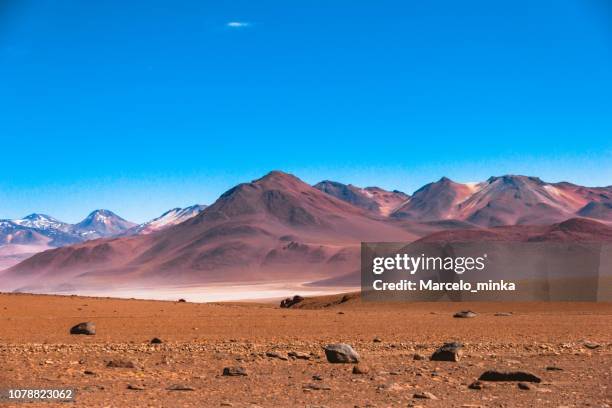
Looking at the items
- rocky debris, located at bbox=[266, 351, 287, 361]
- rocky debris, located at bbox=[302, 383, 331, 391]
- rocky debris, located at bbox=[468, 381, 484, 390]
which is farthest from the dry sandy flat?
rocky debris, located at bbox=[266, 351, 287, 361]

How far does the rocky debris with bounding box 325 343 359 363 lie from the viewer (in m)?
16.4

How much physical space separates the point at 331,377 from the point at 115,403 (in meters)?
4.48

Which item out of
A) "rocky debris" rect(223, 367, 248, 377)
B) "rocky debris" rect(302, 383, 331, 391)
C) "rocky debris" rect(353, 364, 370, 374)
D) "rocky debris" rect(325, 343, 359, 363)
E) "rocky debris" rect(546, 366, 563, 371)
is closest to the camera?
"rocky debris" rect(302, 383, 331, 391)

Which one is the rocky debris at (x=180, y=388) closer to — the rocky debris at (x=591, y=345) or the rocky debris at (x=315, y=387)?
the rocky debris at (x=315, y=387)

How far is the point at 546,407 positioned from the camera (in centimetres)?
1173

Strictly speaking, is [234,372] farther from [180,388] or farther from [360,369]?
[360,369]

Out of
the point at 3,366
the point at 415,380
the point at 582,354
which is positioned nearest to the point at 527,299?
the point at 582,354

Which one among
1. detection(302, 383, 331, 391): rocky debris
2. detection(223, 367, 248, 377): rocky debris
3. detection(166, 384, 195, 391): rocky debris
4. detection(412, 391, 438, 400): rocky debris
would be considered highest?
detection(223, 367, 248, 377): rocky debris

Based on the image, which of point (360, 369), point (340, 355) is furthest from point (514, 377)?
point (340, 355)

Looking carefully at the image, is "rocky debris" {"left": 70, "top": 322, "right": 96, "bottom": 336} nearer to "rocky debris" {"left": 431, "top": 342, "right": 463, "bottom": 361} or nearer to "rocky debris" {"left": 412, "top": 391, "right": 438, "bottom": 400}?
"rocky debris" {"left": 431, "top": 342, "right": 463, "bottom": 361}

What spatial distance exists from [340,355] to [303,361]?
93 centimetres

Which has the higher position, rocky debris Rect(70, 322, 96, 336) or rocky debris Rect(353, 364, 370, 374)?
rocky debris Rect(70, 322, 96, 336)

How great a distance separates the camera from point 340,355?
16391 mm

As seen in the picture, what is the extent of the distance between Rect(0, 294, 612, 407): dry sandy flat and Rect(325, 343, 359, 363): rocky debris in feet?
0.89
